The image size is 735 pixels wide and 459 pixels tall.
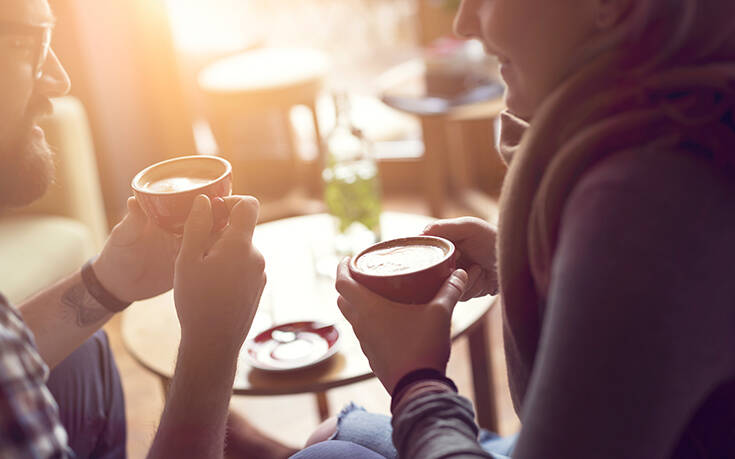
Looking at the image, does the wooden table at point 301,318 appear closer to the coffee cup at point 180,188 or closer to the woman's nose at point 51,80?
the coffee cup at point 180,188

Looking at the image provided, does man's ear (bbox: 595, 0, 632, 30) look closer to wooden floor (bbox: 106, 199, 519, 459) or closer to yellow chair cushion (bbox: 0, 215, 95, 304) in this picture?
wooden floor (bbox: 106, 199, 519, 459)

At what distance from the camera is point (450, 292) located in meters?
0.93

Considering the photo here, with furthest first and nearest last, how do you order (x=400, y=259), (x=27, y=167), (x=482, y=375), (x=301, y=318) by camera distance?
(x=482, y=375) < (x=301, y=318) < (x=27, y=167) < (x=400, y=259)

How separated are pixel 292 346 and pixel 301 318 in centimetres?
12

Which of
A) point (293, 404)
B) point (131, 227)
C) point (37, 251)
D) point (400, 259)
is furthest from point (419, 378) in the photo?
point (37, 251)

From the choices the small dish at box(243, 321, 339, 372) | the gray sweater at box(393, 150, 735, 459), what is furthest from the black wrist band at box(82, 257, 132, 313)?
the gray sweater at box(393, 150, 735, 459)

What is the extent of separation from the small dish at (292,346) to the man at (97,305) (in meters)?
0.23

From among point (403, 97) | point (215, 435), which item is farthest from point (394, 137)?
point (215, 435)

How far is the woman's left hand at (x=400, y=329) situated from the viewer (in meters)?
0.88

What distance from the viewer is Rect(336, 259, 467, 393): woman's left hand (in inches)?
34.7

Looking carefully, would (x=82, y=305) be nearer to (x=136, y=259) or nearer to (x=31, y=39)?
(x=136, y=259)

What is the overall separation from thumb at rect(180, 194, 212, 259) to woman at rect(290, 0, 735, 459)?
418 millimetres

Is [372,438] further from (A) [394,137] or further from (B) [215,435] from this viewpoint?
(A) [394,137]

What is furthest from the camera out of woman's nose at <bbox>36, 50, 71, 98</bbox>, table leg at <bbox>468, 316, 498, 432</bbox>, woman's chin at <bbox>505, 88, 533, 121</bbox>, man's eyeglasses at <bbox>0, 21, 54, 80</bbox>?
table leg at <bbox>468, 316, 498, 432</bbox>
